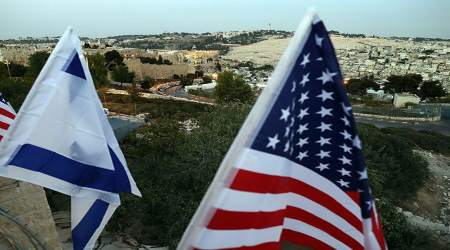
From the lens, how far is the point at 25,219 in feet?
22.6

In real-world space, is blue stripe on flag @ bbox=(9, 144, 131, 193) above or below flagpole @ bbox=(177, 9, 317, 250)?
below

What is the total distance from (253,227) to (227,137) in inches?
334

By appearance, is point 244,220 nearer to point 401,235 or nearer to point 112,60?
point 401,235

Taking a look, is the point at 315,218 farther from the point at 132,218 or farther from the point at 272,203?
the point at 132,218

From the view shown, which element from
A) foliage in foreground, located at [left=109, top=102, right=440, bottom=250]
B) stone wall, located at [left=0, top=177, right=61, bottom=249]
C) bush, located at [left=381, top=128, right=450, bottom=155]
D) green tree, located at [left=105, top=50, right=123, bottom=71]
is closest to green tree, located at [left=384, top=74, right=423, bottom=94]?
bush, located at [left=381, top=128, right=450, bottom=155]

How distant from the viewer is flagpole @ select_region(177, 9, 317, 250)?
2357 millimetres

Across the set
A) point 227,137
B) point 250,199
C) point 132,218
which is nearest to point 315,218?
point 250,199

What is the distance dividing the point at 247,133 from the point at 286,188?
542 millimetres

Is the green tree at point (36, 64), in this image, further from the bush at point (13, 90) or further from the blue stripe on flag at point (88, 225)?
the blue stripe on flag at point (88, 225)

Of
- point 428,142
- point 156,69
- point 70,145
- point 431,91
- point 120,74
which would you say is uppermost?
point 70,145

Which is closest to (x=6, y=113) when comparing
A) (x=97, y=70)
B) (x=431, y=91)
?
(x=97, y=70)

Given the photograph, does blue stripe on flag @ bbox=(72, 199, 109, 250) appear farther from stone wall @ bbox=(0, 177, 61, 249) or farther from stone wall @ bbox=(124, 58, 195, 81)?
stone wall @ bbox=(124, 58, 195, 81)

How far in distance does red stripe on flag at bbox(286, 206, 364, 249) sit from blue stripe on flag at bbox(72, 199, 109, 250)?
183cm

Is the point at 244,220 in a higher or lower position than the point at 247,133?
lower
